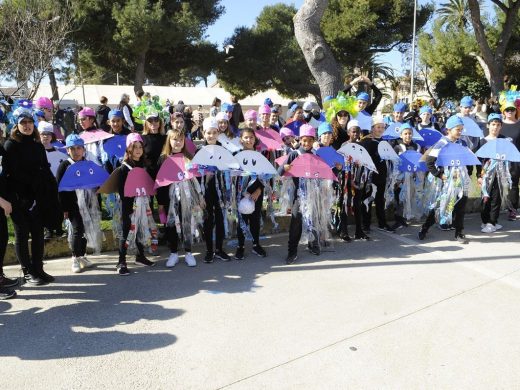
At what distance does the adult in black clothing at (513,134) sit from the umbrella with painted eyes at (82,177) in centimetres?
572

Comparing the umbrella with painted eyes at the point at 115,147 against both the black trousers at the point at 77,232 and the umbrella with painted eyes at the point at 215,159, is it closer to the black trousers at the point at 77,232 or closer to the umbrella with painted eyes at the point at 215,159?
the black trousers at the point at 77,232

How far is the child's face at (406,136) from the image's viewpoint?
654 cm

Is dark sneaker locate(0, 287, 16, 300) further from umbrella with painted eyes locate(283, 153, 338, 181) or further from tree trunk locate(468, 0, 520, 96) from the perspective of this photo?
tree trunk locate(468, 0, 520, 96)

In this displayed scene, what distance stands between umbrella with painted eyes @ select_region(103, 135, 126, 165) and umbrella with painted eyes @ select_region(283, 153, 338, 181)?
2.26m

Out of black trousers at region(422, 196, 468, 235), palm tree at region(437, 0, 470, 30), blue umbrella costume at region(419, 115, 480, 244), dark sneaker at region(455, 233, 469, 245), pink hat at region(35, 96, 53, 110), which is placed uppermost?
palm tree at region(437, 0, 470, 30)

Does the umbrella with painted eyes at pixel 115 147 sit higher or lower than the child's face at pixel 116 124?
lower

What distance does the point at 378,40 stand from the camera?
29.0 metres

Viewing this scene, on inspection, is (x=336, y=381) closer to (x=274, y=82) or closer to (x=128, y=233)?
(x=128, y=233)

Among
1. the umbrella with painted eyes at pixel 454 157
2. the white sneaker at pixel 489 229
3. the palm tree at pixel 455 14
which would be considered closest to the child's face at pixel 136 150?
the umbrella with painted eyes at pixel 454 157

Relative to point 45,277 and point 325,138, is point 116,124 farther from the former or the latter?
point 325,138

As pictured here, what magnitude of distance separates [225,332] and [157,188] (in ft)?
6.93

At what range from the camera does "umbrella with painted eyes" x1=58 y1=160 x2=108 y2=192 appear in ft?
15.6

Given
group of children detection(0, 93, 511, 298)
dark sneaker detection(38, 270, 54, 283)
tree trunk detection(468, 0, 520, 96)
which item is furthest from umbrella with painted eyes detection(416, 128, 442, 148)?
tree trunk detection(468, 0, 520, 96)

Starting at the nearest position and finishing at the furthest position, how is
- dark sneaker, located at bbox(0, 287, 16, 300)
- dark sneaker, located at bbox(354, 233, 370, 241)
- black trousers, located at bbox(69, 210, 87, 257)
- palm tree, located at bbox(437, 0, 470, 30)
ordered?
dark sneaker, located at bbox(0, 287, 16, 300) → black trousers, located at bbox(69, 210, 87, 257) → dark sneaker, located at bbox(354, 233, 370, 241) → palm tree, located at bbox(437, 0, 470, 30)
